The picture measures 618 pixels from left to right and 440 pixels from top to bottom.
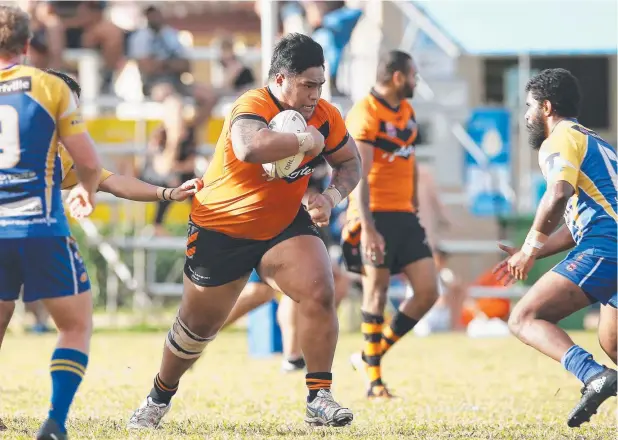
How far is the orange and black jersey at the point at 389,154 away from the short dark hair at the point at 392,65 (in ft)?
0.46

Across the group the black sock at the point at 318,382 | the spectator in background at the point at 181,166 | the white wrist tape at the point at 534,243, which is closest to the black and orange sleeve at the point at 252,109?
the black sock at the point at 318,382

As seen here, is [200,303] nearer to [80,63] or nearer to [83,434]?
[83,434]

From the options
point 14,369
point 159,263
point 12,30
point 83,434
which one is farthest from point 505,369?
point 159,263

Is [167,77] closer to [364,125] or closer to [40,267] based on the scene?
[364,125]

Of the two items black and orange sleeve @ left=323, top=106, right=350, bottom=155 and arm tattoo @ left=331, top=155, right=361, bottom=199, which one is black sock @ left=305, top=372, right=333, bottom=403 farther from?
black and orange sleeve @ left=323, top=106, right=350, bottom=155

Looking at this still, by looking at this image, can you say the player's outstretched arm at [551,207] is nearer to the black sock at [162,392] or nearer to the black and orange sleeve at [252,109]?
the black and orange sleeve at [252,109]

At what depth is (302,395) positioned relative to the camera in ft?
29.2

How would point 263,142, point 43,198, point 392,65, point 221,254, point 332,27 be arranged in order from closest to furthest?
1. point 43,198
2. point 263,142
3. point 221,254
4. point 392,65
5. point 332,27

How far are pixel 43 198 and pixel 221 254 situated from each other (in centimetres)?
124

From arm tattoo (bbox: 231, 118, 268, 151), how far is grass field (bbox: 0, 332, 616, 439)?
1.46 meters

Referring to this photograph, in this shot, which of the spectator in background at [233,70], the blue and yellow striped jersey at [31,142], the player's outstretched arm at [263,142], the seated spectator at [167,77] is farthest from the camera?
the spectator in background at [233,70]

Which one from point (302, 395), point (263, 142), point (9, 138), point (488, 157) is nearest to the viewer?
point (9, 138)

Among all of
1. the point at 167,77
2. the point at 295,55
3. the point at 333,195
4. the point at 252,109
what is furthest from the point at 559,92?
the point at 167,77

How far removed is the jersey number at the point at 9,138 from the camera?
18.2ft
